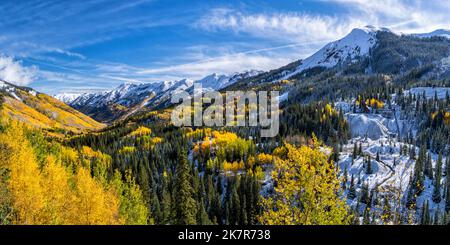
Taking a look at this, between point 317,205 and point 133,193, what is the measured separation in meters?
55.3

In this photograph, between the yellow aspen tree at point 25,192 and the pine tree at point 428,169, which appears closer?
the yellow aspen tree at point 25,192

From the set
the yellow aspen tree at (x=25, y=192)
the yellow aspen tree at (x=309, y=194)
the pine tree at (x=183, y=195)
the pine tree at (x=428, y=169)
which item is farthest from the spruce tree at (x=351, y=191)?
the yellow aspen tree at (x=309, y=194)

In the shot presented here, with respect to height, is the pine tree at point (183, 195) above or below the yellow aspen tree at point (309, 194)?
below

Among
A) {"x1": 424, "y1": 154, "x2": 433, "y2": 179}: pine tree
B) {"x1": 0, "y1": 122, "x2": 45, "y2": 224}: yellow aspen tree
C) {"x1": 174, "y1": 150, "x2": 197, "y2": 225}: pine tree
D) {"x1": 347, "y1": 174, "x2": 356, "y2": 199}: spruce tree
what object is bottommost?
{"x1": 347, "y1": 174, "x2": 356, "y2": 199}: spruce tree

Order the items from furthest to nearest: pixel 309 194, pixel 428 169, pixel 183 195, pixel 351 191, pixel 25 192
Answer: pixel 428 169 → pixel 351 191 → pixel 183 195 → pixel 25 192 → pixel 309 194

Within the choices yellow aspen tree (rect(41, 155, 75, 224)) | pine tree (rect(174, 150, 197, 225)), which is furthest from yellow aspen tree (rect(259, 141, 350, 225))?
pine tree (rect(174, 150, 197, 225))

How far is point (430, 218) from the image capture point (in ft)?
385

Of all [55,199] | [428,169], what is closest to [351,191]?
[428,169]

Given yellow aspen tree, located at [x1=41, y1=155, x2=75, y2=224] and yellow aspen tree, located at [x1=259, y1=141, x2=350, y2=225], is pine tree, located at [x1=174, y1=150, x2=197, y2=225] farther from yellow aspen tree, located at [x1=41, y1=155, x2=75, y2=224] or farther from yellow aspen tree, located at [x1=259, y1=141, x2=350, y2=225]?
yellow aspen tree, located at [x1=259, y1=141, x2=350, y2=225]

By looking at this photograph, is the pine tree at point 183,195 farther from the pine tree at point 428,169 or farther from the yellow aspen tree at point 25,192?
the pine tree at point 428,169

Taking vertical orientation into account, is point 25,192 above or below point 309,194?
below

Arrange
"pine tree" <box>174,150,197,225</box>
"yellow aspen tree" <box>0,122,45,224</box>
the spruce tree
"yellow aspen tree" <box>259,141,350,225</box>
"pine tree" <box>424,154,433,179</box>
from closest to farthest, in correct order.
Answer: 1. "yellow aspen tree" <box>259,141,350,225</box>
2. "yellow aspen tree" <box>0,122,45,224</box>
3. "pine tree" <box>174,150,197,225</box>
4. the spruce tree
5. "pine tree" <box>424,154,433,179</box>

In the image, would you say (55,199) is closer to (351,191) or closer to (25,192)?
(25,192)

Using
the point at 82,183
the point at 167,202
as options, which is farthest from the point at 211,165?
the point at 82,183
